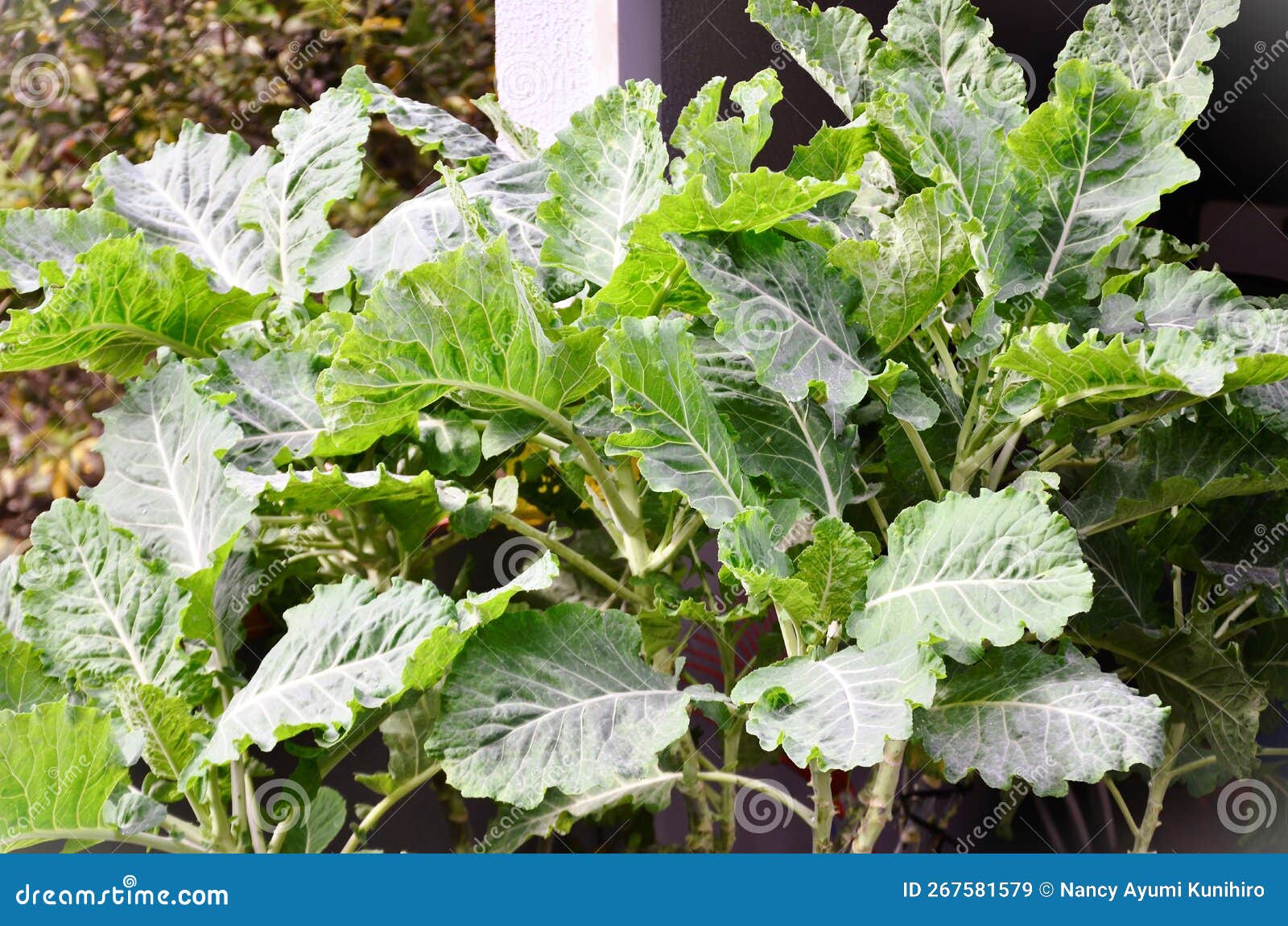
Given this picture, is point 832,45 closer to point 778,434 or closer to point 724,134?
point 724,134

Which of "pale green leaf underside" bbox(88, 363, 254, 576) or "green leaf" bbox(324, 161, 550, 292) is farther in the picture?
"green leaf" bbox(324, 161, 550, 292)

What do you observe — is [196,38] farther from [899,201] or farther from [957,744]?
[957,744]

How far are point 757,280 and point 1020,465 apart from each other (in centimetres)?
40

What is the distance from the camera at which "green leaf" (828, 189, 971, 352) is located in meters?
0.88

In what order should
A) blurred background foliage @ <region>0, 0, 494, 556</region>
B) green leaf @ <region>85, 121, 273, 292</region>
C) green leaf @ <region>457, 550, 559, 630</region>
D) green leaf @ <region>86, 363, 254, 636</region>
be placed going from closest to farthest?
green leaf @ <region>457, 550, 559, 630</region> → green leaf @ <region>86, 363, 254, 636</region> → green leaf @ <region>85, 121, 273, 292</region> → blurred background foliage @ <region>0, 0, 494, 556</region>

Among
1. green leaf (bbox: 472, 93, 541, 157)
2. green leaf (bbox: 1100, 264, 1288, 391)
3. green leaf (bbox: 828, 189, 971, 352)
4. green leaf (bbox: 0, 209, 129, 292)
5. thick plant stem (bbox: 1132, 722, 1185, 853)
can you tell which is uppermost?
green leaf (bbox: 0, 209, 129, 292)

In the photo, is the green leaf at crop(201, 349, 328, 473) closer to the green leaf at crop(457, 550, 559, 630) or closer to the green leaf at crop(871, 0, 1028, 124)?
the green leaf at crop(457, 550, 559, 630)

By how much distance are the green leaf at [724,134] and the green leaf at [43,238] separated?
22.8 inches

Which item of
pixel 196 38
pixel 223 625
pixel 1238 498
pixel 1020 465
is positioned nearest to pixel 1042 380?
pixel 1020 465

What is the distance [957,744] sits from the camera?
32.4 inches

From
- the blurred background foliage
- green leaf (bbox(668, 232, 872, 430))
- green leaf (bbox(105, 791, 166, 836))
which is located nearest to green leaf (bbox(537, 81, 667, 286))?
green leaf (bbox(668, 232, 872, 430))

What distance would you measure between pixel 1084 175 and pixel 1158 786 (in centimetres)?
61

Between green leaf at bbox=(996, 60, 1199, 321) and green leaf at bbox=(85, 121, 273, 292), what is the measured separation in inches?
30.2

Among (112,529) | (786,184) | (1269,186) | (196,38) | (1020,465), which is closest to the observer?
(786,184)
